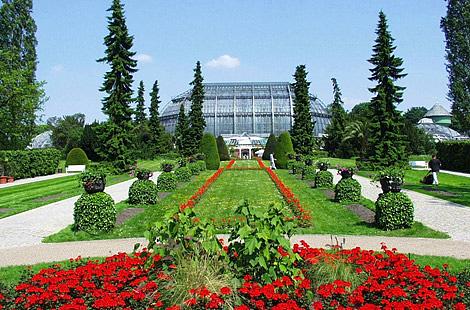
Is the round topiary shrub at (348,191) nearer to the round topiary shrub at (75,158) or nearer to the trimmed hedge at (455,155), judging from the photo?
the trimmed hedge at (455,155)

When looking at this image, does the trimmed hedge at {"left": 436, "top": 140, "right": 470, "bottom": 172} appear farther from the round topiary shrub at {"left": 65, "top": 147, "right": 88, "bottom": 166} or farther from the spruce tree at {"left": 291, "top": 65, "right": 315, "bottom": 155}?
the round topiary shrub at {"left": 65, "top": 147, "right": 88, "bottom": 166}

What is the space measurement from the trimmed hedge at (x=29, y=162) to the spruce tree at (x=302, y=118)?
72.4ft

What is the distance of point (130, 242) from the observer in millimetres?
10922

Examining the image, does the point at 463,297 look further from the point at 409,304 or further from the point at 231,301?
the point at 231,301

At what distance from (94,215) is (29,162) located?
25.6 meters

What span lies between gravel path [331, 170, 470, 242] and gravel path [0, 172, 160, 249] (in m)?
9.18

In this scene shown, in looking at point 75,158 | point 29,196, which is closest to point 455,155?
point 29,196

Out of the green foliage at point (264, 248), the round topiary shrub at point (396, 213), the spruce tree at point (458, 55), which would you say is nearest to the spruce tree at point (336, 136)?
the spruce tree at point (458, 55)

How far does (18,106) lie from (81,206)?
2701 centimetres

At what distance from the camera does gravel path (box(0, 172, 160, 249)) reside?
11672 mm

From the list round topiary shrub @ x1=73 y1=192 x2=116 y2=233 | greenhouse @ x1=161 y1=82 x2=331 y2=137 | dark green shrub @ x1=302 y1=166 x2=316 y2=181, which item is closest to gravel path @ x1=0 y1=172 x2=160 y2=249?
round topiary shrub @ x1=73 y1=192 x2=116 y2=233

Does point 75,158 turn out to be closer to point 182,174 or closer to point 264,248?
point 182,174

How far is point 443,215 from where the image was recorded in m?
14.3

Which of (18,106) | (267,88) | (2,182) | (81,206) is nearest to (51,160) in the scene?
(18,106)
